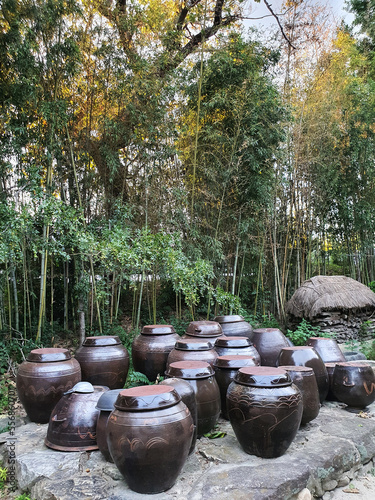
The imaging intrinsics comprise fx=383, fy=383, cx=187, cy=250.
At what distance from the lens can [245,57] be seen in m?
5.24

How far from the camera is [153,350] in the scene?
3.35 meters

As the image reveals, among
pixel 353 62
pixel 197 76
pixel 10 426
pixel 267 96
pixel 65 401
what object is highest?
pixel 353 62

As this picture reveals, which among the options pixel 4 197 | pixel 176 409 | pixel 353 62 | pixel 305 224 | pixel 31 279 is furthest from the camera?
pixel 353 62

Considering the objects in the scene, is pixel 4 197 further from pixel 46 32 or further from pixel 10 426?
pixel 10 426

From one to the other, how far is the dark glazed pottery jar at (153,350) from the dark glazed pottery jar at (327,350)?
4.32 ft

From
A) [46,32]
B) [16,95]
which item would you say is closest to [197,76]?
[46,32]

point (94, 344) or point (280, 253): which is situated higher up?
point (280, 253)

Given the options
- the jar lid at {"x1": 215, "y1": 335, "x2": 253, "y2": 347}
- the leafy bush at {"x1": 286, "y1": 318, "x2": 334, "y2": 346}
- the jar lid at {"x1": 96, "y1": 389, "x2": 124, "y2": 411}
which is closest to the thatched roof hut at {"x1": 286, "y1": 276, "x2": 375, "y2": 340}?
the leafy bush at {"x1": 286, "y1": 318, "x2": 334, "y2": 346}

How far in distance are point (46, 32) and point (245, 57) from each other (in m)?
2.58

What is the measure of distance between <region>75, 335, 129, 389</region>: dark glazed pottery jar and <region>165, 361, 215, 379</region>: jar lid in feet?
2.45

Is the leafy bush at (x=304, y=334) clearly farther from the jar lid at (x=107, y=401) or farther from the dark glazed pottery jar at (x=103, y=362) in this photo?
the jar lid at (x=107, y=401)

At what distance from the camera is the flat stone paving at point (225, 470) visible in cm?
186

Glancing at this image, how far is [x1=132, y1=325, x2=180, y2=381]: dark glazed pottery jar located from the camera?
3.35 m

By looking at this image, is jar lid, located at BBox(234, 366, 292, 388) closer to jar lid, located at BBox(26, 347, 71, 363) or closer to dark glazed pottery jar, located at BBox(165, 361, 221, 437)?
dark glazed pottery jar, located at BBox(165, 361, 221, 437)
